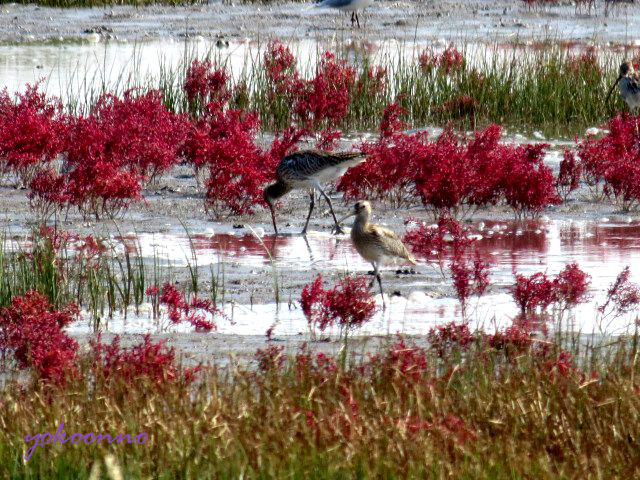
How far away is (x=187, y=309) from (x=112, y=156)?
4.04 m

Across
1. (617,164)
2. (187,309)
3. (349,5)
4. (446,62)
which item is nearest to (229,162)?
(617,164)

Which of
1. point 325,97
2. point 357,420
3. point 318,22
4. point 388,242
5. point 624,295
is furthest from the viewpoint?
point 318,22

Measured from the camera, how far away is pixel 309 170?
36.0 feet

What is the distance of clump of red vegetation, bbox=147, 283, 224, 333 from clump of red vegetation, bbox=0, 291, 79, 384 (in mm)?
581

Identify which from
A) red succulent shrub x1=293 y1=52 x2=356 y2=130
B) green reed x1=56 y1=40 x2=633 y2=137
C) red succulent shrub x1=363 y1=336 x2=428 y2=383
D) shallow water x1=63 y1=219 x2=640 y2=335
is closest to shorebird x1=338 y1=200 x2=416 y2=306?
shallow water x1=63 y1=219 x2=640 y2=335

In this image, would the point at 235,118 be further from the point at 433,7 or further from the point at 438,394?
the point at 433,7

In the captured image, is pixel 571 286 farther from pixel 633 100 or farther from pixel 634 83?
pixel 634 83

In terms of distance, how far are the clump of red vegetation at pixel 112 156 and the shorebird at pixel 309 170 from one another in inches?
38.2

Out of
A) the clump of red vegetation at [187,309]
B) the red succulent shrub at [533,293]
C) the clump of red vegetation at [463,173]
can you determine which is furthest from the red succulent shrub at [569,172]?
the clump of red vegetation at [187,309]

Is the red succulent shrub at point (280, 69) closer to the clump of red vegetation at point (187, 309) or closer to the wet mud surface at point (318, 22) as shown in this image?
the clump of red vegetation at point (187, 309)

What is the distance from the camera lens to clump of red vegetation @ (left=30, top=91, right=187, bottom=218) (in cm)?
1022

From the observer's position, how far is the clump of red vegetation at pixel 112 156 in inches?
402

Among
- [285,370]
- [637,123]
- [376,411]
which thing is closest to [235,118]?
[637,123]

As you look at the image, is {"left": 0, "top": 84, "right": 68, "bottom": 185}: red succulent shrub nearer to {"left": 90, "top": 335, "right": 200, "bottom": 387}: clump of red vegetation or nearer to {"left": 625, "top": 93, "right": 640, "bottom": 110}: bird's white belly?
{"left": 90, "top": 335, "right": 200, "bottom": 387}: clump of red vegetation
